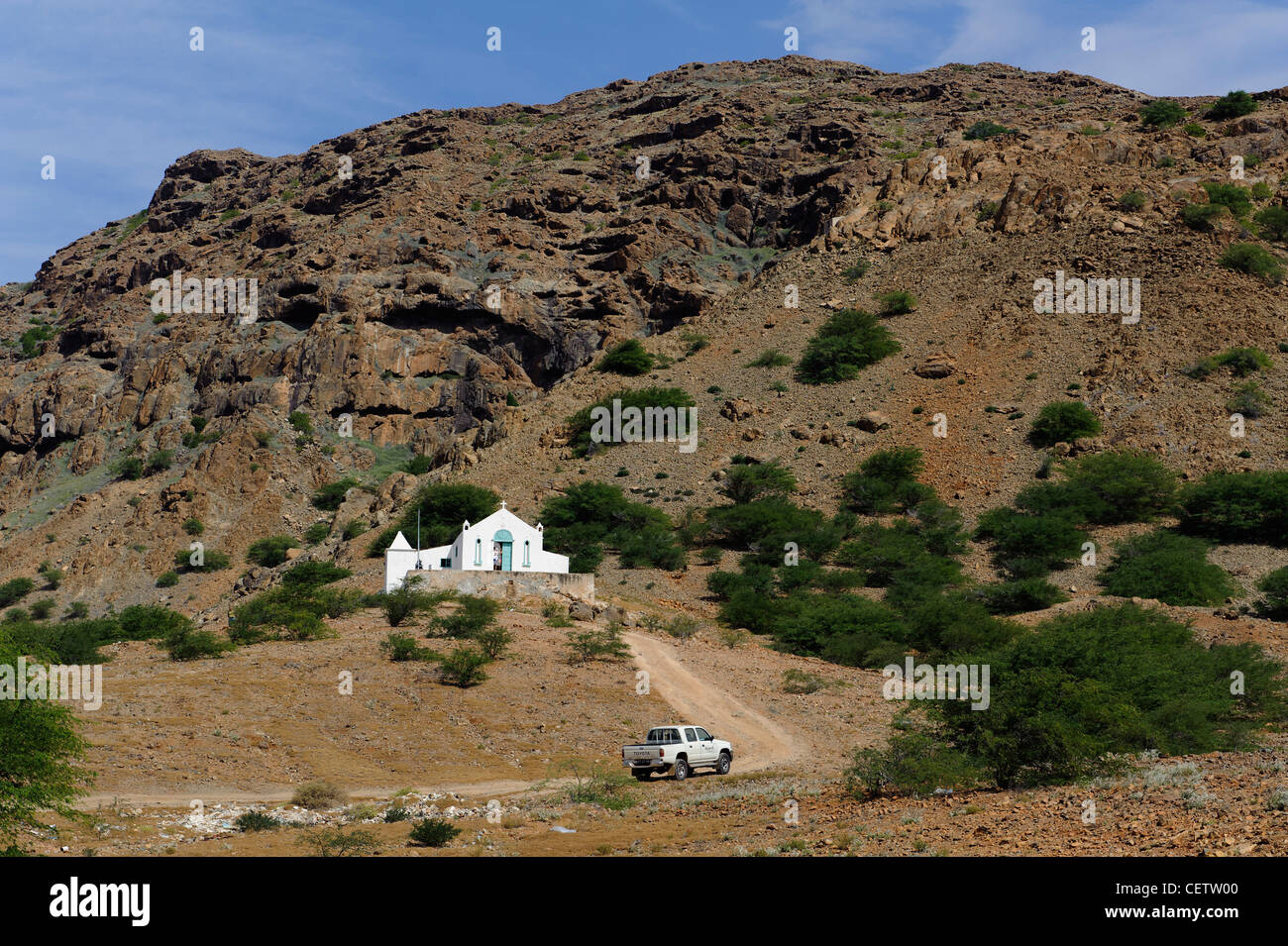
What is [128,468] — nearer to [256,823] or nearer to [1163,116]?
[256,823]

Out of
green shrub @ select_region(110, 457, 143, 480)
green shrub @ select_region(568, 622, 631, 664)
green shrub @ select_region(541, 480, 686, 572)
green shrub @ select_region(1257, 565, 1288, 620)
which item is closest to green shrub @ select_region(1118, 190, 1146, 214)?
green shrub @ select_region(1257, 565, 1288, 620)

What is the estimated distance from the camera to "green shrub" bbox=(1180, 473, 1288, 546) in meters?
41.8

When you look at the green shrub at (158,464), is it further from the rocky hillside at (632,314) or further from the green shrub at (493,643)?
the green shrub at (493,643)

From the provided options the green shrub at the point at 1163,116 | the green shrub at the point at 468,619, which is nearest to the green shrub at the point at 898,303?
the green shrub at the point at 1163,116

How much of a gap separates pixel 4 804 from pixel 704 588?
33353mm

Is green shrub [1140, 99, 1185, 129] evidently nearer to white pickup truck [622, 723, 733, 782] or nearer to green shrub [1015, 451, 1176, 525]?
green shrub [1015, 451, 1176, 525]

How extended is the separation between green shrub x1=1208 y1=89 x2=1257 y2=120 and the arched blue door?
59.9 meters

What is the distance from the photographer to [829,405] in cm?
5709

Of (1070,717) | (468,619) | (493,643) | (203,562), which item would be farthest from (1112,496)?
(203,562)

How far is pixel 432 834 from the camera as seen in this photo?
14.0 meters

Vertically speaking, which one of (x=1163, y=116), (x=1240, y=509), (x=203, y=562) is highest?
(x=1163, y=116)

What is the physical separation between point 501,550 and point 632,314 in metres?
35.8

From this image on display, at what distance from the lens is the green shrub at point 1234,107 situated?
234ft
